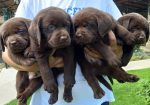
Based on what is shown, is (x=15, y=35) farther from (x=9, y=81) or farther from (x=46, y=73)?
(x=9, y=81)

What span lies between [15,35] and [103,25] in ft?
1.87

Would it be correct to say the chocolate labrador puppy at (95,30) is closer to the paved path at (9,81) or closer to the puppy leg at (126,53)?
the puppy leg at (126,53)

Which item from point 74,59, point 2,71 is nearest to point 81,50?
point 74,59

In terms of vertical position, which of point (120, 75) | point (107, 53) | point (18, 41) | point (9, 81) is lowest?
point (9, 81)

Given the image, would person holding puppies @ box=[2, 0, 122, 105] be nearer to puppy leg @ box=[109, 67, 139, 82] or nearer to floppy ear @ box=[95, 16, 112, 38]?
puppy leg @ box=[109, 67, 139, 82]

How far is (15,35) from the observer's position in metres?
2.98

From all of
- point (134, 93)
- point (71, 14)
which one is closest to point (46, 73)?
point (71, 14)

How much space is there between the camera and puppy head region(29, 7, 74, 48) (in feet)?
9.15

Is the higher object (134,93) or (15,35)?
(15,35)

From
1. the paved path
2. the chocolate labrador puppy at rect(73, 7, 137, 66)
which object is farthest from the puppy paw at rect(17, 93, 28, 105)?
the paved path

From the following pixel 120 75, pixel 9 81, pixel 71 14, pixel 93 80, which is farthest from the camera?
pixel 9 81

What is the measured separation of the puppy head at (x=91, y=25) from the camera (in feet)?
9.37

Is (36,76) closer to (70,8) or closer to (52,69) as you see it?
(52,69)

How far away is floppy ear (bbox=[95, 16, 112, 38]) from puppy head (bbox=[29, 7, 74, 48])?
0.58ft
